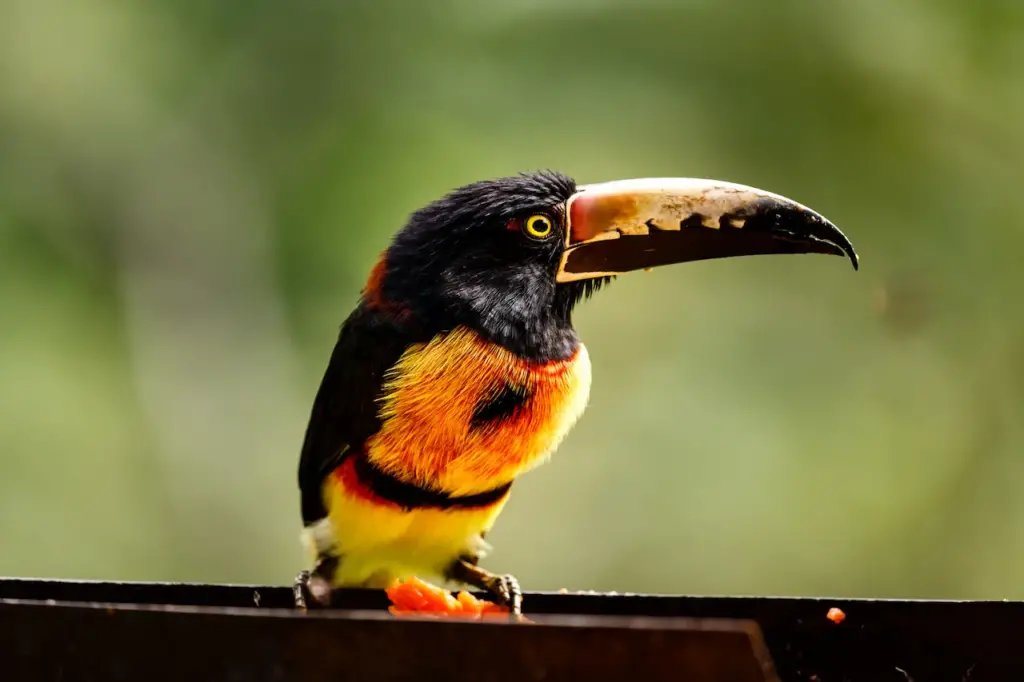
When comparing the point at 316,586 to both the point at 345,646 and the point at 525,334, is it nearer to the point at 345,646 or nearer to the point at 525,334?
the point at 525,334

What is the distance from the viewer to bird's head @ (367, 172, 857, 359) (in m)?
1.89

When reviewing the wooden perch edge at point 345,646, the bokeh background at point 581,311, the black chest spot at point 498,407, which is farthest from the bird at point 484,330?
the bokeh background at point 581,311

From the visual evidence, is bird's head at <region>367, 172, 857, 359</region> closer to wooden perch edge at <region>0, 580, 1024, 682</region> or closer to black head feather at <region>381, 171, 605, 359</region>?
black head feather at <region>381, 171, 605, 359</region>

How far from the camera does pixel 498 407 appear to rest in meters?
1.83

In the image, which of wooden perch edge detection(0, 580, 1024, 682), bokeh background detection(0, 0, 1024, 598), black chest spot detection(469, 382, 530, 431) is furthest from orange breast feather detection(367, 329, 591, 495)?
bokeh background detection(0, 0, 1024, 598)

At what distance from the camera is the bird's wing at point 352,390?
1896 millimetres

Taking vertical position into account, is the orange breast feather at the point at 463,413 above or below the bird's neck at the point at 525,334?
below

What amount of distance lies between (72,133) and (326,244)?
1.09 m

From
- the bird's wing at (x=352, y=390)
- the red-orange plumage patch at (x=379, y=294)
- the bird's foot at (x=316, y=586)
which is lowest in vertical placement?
the bird's foot at (x=316, y=586)

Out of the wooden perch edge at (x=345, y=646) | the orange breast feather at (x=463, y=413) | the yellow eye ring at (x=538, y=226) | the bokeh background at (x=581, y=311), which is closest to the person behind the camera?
the wooden perch edge at (x=345, y=646)

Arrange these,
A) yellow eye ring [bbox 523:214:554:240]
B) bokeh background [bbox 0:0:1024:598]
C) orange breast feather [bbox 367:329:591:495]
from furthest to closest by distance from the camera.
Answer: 1. bokeh background [bbox 0:0:1024:598]
2. yellow eye ring [bbox 523:214:554:240]
3. orange breast feather [bbox 367:329:591:495]

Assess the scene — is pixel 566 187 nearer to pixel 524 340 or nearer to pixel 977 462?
pixel 524 340

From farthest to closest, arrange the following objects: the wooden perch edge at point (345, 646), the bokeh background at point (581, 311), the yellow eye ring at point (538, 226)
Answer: the bokeh background at point (581, 311), the yellow eye ring at point (538, 226), the wooden perch edge at point (345, 646)

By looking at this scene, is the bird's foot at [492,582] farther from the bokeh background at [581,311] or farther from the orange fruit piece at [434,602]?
the bokeh background at [581,311]
